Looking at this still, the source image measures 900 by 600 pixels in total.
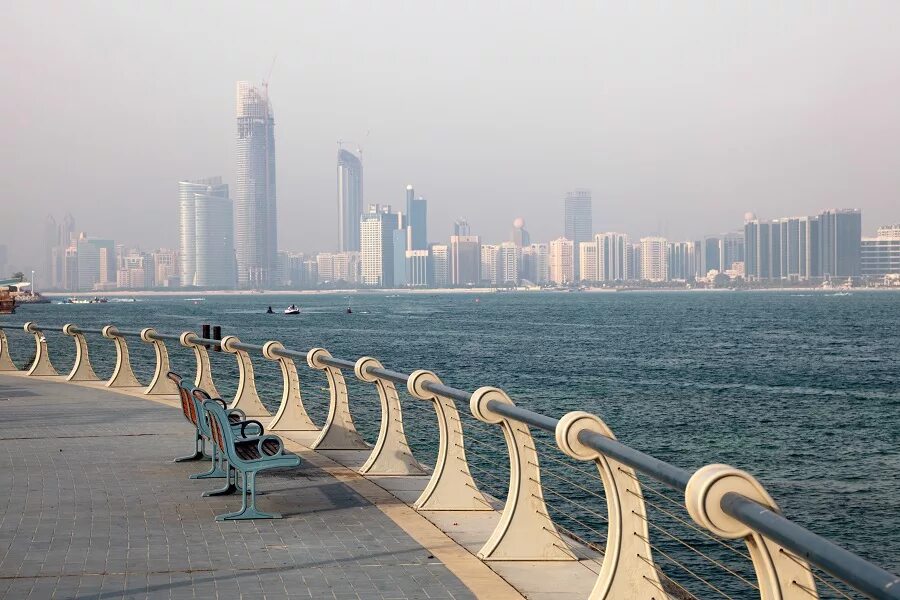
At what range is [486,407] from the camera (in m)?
7.16

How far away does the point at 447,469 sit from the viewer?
8875mm

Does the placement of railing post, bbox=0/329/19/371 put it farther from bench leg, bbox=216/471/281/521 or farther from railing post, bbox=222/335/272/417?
bench leg, bbox=216/471/281/521

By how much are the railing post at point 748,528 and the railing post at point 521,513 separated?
134 inches

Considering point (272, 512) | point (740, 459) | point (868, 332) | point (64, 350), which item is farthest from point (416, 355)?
point (272, 512)

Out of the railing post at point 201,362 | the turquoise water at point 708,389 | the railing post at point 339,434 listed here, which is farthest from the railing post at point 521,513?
the railing post at point 201,362

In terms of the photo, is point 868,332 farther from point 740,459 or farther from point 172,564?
point 172,564

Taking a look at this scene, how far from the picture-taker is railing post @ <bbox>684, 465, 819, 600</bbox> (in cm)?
362

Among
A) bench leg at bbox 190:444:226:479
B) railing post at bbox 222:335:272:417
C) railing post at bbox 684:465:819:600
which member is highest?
railing post at bbox 684:465:819:600

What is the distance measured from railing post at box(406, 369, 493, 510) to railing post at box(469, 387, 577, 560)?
1.43 m

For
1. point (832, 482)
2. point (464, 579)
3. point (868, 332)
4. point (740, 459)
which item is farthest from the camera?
point (868, 332)

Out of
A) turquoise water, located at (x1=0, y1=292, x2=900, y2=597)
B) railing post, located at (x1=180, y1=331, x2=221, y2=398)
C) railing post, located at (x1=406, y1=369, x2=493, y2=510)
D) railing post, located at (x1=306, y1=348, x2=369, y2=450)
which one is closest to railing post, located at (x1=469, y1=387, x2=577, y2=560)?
railing post, located at (x1=406, y1=369, x2=493, y2=510)

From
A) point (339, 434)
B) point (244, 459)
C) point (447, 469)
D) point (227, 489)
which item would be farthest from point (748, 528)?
point (339, 434)

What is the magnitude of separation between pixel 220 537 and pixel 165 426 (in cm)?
663

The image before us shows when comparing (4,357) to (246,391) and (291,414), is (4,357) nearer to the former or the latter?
(246,391)
